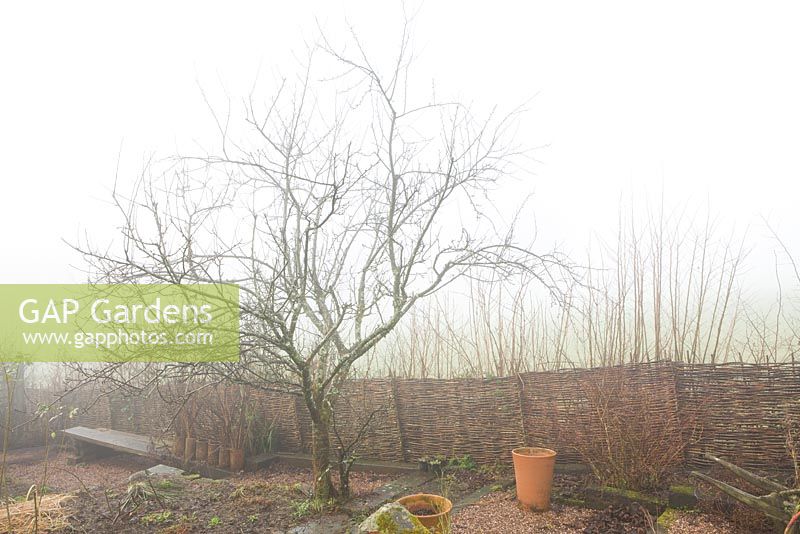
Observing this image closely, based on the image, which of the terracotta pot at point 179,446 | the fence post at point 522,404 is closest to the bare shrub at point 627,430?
the fence post at point 522,404

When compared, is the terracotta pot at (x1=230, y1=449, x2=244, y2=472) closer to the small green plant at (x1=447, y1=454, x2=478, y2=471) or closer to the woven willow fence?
the woven willow fence

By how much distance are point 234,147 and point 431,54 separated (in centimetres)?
207

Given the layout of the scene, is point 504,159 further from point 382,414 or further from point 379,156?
point 382,414

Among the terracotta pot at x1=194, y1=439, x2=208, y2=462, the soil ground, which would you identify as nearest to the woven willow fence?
the terracotta pot at x1=194, y1=439, x2=208, y2=462

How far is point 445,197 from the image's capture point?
15.8 feet

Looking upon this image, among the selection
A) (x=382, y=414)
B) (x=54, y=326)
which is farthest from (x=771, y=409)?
(x=54, y=326)

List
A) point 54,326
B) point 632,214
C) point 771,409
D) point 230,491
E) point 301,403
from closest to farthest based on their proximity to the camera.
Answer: point 771,409 → point 230,491 → point 632,214 → point 301,403 → point 54,326

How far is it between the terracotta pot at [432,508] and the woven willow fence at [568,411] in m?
1.72

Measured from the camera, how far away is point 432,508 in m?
3.77

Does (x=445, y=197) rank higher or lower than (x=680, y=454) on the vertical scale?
higher

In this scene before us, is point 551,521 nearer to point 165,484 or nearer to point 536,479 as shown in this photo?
point 536,479

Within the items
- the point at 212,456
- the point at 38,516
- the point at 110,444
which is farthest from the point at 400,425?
the point at 110,444

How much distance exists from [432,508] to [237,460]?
4.43 metres

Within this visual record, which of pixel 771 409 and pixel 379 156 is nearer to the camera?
pixel 771 409
